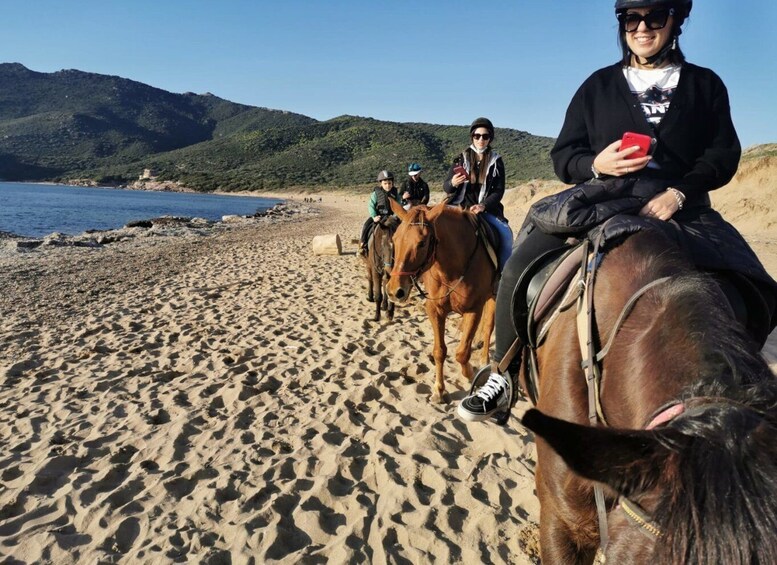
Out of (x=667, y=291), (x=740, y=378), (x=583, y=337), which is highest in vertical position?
(x=667, y=291)

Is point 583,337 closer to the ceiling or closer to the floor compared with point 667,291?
closer to the floor

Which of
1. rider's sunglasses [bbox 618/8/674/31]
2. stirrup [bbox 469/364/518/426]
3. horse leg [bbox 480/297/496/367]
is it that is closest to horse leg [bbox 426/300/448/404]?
horse leg [bbox 480/297/496/367]

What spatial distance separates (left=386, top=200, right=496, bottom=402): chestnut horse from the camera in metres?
4.89

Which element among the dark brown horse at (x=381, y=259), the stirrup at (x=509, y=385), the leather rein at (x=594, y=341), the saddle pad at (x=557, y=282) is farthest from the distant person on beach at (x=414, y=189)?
the leather rein at (x=594, y=341)

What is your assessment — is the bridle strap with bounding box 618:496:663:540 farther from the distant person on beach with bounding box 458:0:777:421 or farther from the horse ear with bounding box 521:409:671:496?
the distant person on beach with bounding box 458:0:777:421

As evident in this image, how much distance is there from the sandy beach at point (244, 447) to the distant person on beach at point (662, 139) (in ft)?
6.32

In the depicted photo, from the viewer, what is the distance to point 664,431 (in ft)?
3.11

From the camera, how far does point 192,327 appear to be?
779cm

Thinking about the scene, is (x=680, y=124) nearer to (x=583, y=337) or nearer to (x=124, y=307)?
(x=583, y=337)

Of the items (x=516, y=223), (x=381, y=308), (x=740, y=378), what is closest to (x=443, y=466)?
(x=740, y=378)

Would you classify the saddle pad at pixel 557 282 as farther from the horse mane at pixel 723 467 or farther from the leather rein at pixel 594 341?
the horse mane at pixel 723 467

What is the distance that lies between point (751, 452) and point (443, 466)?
335 cm

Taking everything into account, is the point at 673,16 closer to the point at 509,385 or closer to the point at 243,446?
the point at 509,385

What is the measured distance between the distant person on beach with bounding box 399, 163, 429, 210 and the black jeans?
6863 mm
